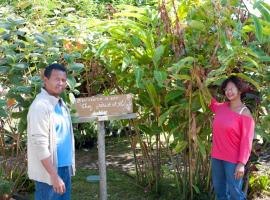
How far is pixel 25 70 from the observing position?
3867 mm

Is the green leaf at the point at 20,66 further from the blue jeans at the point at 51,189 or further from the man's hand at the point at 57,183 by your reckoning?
the man's hand at the point at 57,183

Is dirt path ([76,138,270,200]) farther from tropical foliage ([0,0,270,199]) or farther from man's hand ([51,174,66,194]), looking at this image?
man's hand ([51,174,66,194])

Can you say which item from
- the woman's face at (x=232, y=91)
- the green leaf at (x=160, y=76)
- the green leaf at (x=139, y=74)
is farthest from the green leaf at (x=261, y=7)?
the green leaf at (x=139, y=74)

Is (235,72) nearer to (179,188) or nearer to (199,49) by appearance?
(199,49)

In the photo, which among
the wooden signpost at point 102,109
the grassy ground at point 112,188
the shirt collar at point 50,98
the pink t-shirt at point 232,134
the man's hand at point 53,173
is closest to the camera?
the man's hand at point 53,173

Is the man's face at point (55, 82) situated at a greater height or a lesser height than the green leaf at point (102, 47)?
lesser

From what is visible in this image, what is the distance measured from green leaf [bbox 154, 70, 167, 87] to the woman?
447mm

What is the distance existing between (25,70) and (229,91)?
1687 mm

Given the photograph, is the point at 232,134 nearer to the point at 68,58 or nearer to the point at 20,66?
the point at 68,58

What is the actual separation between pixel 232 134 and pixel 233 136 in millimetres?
18

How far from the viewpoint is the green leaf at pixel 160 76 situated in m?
3.51

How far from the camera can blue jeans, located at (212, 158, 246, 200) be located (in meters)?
3.47

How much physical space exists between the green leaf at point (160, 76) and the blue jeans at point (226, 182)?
722mm

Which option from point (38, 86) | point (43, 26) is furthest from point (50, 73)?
point (43, 26)
